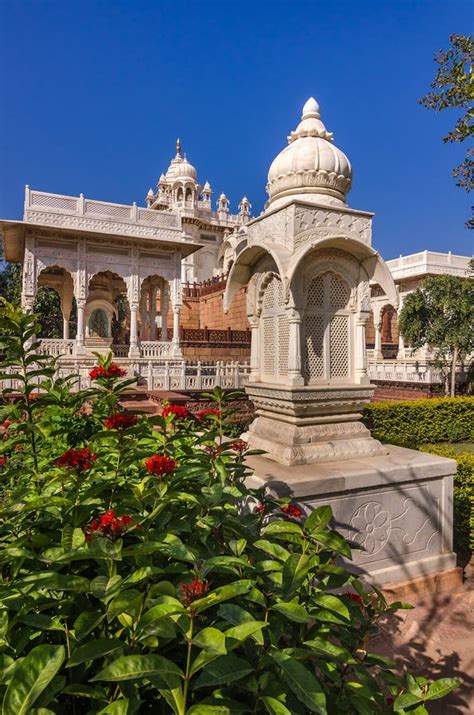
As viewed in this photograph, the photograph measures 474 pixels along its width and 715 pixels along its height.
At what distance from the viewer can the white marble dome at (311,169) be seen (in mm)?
3750

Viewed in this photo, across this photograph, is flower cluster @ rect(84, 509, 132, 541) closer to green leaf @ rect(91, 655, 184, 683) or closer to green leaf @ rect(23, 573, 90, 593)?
green leaf @ rect(23, 573, 90, 593)

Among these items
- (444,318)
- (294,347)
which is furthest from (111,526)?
(444,318)

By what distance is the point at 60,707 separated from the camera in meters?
1.06

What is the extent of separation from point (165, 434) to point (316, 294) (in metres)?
2.17

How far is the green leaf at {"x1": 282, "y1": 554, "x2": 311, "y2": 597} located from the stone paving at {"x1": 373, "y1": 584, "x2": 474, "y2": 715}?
1.56 meters

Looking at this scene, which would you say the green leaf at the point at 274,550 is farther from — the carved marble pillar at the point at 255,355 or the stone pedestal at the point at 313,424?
the carved marble pillar at the point at 255,355

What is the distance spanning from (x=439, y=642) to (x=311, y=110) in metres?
4.50

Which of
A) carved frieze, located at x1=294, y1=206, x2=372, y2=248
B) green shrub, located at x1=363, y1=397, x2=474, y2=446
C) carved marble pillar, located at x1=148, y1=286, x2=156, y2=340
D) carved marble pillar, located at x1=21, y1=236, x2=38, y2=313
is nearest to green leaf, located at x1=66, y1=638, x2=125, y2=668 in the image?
carved frieze, located at x1=294, y1=206, x2=372, y2=248

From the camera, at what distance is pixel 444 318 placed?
1581 cm

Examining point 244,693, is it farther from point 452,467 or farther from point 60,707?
point 452,467

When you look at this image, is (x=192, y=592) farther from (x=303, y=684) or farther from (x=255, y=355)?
(x=255, y=355)

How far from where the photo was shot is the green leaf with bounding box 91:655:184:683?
883 mm

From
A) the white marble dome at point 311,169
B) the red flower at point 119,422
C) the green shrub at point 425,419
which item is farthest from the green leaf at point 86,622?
→ the green shrub at point 425,419

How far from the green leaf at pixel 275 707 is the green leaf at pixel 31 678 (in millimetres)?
490
